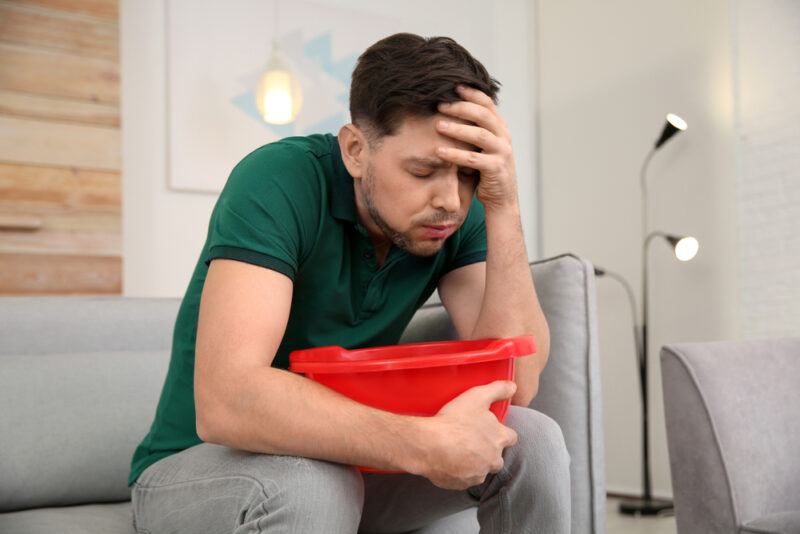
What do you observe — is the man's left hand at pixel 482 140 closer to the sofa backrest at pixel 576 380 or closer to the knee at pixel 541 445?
the sofa backrest at pixel 576 380

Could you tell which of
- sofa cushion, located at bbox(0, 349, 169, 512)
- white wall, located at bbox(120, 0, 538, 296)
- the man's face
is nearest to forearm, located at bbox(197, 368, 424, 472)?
the man's face

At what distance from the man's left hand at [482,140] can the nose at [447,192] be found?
0.03 metres

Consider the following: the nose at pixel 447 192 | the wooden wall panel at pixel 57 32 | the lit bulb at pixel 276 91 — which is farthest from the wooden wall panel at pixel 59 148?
the nose at pixel 447 192

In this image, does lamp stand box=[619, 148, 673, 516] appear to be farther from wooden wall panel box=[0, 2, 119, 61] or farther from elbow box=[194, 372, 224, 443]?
elbow box=[194, 372, 224, 443]

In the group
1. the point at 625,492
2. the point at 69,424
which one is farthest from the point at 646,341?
the point at 69,424

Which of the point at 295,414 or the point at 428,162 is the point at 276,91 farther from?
the point at 295,414

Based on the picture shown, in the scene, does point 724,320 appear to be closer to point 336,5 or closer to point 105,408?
point 336,5

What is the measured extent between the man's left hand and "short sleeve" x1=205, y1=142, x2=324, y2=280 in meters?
0.24

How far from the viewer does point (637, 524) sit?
3.32 metres

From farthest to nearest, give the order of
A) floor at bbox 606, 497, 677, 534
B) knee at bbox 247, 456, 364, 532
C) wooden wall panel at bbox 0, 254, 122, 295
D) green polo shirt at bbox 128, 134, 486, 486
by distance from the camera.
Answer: floor at bbox 606, 497, 677, 534 → wooden wall panel at bbox 0, 254, 122, 295 → green polo shirt at bbox 128, 134, 486, 486 → knee at bbox 247, 456, 364, 532

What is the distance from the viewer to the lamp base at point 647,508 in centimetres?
346

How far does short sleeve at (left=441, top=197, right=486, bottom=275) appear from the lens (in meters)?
Result: 1.57

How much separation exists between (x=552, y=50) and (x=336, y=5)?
4.24ft

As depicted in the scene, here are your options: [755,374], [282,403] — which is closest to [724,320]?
[755,374]
